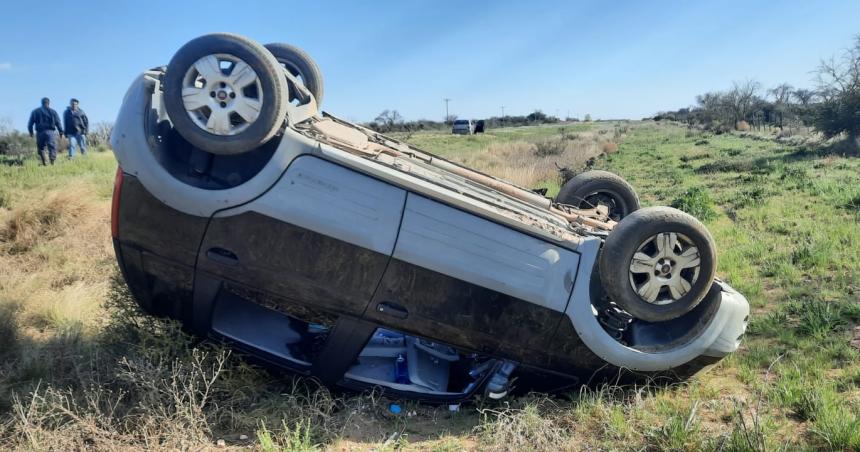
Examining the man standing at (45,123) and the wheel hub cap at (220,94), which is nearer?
the wheel hub cap at (220,94)

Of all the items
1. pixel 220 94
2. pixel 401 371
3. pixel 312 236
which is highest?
pixel 220 94

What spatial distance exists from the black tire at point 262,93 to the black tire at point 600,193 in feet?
10.1

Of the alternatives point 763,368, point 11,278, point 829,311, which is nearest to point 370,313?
point 763,368

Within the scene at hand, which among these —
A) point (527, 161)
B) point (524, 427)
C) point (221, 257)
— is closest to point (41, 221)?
point (221, 257)

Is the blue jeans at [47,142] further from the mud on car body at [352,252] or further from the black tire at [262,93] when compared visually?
the black tire at [262,93]

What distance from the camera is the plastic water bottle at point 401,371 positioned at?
Result: 3691 millimetres

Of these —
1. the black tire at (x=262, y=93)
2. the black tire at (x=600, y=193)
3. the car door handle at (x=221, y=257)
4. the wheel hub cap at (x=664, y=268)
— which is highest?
the black tire at (x=262, y=93)

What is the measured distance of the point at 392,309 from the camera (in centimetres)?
321

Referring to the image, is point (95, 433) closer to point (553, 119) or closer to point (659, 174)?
point (659, 174)

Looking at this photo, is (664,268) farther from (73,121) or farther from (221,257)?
(73,121)

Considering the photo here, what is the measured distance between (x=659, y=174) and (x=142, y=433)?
1543cm

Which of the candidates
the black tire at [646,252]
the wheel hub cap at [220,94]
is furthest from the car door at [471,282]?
the wheel hub cap at [220,94]

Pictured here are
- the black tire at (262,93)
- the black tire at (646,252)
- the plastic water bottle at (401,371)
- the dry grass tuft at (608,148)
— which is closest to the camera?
the black tire at (262,93)

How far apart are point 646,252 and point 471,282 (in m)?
1.09
